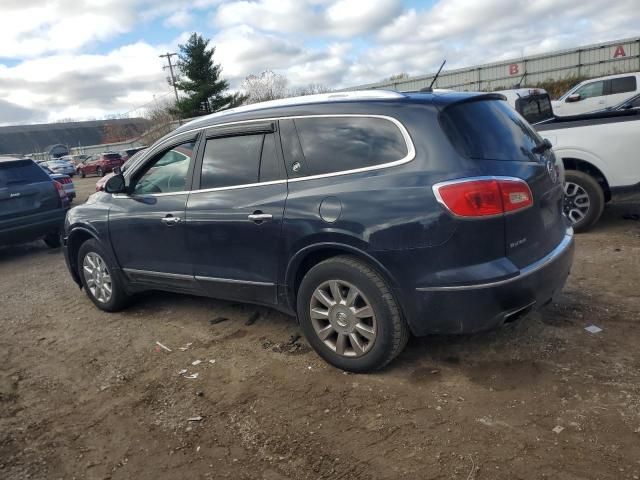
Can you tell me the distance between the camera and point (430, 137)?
3.07 m

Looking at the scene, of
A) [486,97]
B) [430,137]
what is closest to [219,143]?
[430,137]

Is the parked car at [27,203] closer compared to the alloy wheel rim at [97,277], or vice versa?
the alloy wheel rim at [97,277]

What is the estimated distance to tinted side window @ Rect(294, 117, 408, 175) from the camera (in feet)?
10.5

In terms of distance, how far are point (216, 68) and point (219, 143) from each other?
45.1m

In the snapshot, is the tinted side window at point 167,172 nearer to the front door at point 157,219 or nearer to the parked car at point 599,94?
the front door at point 157,219

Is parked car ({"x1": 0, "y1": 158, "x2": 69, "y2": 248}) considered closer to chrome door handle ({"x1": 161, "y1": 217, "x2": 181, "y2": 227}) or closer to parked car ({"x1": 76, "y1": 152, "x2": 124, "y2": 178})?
chrome door handle ({"x1": 161, "y1": 217, "x2": 181, "y2": 227})

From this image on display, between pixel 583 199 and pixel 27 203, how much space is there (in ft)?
26.5

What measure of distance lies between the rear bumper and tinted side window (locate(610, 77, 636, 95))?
16.9m

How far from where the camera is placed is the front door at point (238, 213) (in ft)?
12.0

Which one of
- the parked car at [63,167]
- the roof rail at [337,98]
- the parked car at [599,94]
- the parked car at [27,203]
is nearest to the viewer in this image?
the roof rail at [337,98]

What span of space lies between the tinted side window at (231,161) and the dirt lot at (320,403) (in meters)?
1.31

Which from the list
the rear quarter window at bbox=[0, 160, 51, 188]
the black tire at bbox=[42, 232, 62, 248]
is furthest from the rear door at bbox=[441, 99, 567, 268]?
the black tire at bbox=[42, 232, 62, 248]

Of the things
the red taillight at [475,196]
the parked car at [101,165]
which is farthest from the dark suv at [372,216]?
the parked car at [101,165]

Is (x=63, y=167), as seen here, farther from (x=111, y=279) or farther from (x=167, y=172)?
(x=167, y=172)
